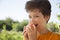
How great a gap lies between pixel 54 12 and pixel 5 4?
1.23ft

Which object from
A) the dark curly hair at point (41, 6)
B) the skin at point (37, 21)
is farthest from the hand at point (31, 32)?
the dark curly hair at point (41, 6)

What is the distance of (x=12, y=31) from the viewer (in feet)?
3.99

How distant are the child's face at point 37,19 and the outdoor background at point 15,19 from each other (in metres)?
0.24

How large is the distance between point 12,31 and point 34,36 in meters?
0.39

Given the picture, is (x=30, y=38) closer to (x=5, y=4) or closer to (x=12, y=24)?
(x=12, y=24)

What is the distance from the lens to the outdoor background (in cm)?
120

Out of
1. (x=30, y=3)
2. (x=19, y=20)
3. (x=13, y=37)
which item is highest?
(x=30, y=3)

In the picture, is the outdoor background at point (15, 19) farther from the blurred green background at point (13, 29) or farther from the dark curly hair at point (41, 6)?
the dark curly hair at point (41, 6)

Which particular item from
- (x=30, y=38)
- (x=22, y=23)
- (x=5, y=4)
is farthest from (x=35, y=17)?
(x=5, y=4)

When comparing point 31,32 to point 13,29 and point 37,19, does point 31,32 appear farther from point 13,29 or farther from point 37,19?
point 13,29

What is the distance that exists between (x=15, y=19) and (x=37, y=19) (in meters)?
0.35

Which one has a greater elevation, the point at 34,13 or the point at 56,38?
the point at 34,13

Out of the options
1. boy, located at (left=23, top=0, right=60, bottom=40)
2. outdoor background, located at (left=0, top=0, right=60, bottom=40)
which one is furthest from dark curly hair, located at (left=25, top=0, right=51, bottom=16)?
outdoor background, located at (left=0, top=0, right=60, bottom=40)

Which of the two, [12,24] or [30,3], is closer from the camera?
[30,3]
